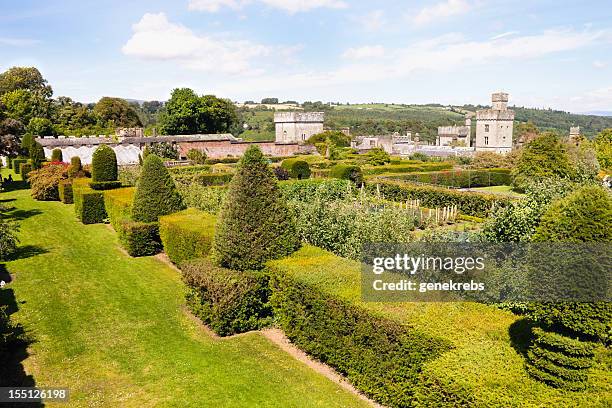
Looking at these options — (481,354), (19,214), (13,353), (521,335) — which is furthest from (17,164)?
(521,335)

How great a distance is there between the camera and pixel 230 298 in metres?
8.62

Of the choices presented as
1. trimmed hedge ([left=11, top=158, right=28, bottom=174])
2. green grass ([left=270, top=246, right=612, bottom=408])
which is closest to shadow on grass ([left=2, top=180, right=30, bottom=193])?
trimmed hedge ([left=11, top=158, right=28, bottom=174])

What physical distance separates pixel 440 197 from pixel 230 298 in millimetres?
17732

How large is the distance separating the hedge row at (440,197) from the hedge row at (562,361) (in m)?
15.5

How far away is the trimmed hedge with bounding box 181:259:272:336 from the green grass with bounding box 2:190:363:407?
11.6 inches

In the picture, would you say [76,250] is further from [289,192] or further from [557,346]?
[557,346]

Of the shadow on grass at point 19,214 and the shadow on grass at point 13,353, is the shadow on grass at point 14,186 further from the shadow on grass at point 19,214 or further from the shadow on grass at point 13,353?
the shadow on grass at point 13,353

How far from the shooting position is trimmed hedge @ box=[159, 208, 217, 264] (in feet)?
36.0

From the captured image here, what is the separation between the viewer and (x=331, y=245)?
1238 centimetres

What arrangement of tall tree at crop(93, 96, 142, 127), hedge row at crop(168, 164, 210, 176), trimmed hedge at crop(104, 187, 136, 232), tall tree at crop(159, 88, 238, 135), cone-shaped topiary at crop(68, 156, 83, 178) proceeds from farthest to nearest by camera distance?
tall tree at crop(93, 96, 142, 127) < tall tree at crop(159, 88, 238, 135) < hedge row at crop(168, 164, 210, 176) < cone-shaped topiary at crop(68, 156, 83, 178) < trimmed hedge at crop(104, 187, 136, 232)

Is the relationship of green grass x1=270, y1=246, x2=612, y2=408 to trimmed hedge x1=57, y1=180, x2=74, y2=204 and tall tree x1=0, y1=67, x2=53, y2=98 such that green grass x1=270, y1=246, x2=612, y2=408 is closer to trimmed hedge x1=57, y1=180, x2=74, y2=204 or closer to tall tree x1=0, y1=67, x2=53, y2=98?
trimmed hedge x1=57, y1=180, x2=74, y2=204

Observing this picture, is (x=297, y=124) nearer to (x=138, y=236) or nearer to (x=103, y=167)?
(x=103, y=167)

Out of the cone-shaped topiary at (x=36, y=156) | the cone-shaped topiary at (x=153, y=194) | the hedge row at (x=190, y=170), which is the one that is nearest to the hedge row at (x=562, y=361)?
the cone-shaped topiary at (x=153, y=194)

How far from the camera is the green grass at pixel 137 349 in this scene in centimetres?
683
